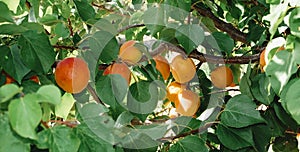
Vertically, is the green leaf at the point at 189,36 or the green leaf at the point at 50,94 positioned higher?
the green leaf at the point at 50,94

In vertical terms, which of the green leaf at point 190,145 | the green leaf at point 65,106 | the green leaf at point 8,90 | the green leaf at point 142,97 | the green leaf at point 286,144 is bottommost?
the green leaf at point 286,144

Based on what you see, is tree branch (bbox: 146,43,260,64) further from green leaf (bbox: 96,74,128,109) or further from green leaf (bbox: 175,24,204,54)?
green leaf (bbox: 96,74,128,109)

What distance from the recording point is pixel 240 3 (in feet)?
4.00

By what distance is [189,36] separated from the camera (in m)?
0.88

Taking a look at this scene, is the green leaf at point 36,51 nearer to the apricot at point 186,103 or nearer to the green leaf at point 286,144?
the apricot at point 186,103

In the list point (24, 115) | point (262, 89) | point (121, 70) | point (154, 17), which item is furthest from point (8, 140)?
point (262, 89)

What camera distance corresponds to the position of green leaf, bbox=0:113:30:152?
1.60 ft

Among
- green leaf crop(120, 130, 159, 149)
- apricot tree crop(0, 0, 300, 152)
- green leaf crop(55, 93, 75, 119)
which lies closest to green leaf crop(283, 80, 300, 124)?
apricot tree crop(0, 0, 300, 152)

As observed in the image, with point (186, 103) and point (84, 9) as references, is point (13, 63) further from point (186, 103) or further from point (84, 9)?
point (186, 103)

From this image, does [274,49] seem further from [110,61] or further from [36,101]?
[36,101]

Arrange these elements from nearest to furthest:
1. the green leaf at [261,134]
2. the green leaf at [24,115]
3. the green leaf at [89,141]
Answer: the green leaf at [24,115]
the green leaf at [89,141]
the green leaf at [261,134]

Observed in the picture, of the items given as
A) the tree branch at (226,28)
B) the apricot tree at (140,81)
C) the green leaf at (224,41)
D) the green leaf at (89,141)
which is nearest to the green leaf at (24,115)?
the apricot tree at (140,81)

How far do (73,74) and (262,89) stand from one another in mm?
396

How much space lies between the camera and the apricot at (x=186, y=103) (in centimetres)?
99
